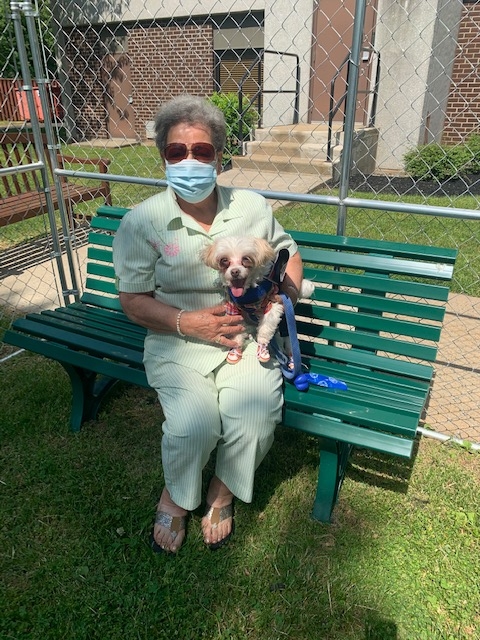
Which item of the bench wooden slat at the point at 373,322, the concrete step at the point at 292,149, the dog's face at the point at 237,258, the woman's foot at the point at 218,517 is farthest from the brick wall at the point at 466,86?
the woman's foot at the point at 218,517

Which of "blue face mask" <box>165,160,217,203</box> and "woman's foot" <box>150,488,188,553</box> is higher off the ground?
"blue face mask" <box>165,160,217,203</box>

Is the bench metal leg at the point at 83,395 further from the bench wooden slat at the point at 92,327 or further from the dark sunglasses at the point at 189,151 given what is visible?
the dark sunglasses at the point at 189,151

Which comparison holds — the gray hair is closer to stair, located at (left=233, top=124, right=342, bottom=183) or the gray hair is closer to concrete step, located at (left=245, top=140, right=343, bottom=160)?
stair, located at (left=233, top=124, right=342, bottom=183)

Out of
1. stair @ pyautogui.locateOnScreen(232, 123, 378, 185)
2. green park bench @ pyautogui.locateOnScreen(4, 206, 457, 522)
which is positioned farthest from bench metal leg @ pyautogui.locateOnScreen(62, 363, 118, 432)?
stair @ pyautogui.locateOnScreen(232, 123, 378, 185)

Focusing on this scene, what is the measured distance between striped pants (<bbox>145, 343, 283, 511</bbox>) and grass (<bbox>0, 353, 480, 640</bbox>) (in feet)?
0.93

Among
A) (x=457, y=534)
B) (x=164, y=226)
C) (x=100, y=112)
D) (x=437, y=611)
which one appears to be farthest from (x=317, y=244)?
(x=100, y=112)

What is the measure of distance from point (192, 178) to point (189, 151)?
121mm

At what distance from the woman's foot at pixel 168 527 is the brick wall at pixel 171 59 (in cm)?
1136

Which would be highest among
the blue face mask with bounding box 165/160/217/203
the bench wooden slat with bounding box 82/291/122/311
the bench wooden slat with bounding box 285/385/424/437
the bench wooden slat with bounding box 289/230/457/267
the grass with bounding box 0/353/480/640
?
the blue face mask with bounding box 165/160/217/203

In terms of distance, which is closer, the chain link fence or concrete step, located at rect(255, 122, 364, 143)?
the chain link fence

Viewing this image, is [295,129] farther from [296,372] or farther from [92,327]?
[296,372]

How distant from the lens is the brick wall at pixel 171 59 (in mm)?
12070

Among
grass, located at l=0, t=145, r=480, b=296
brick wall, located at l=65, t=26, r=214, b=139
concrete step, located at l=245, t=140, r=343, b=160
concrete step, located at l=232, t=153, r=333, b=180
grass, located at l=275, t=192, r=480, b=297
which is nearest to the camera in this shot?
grass, located at l=0, t=145, r=480, b=296

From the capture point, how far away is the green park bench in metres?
2.03
